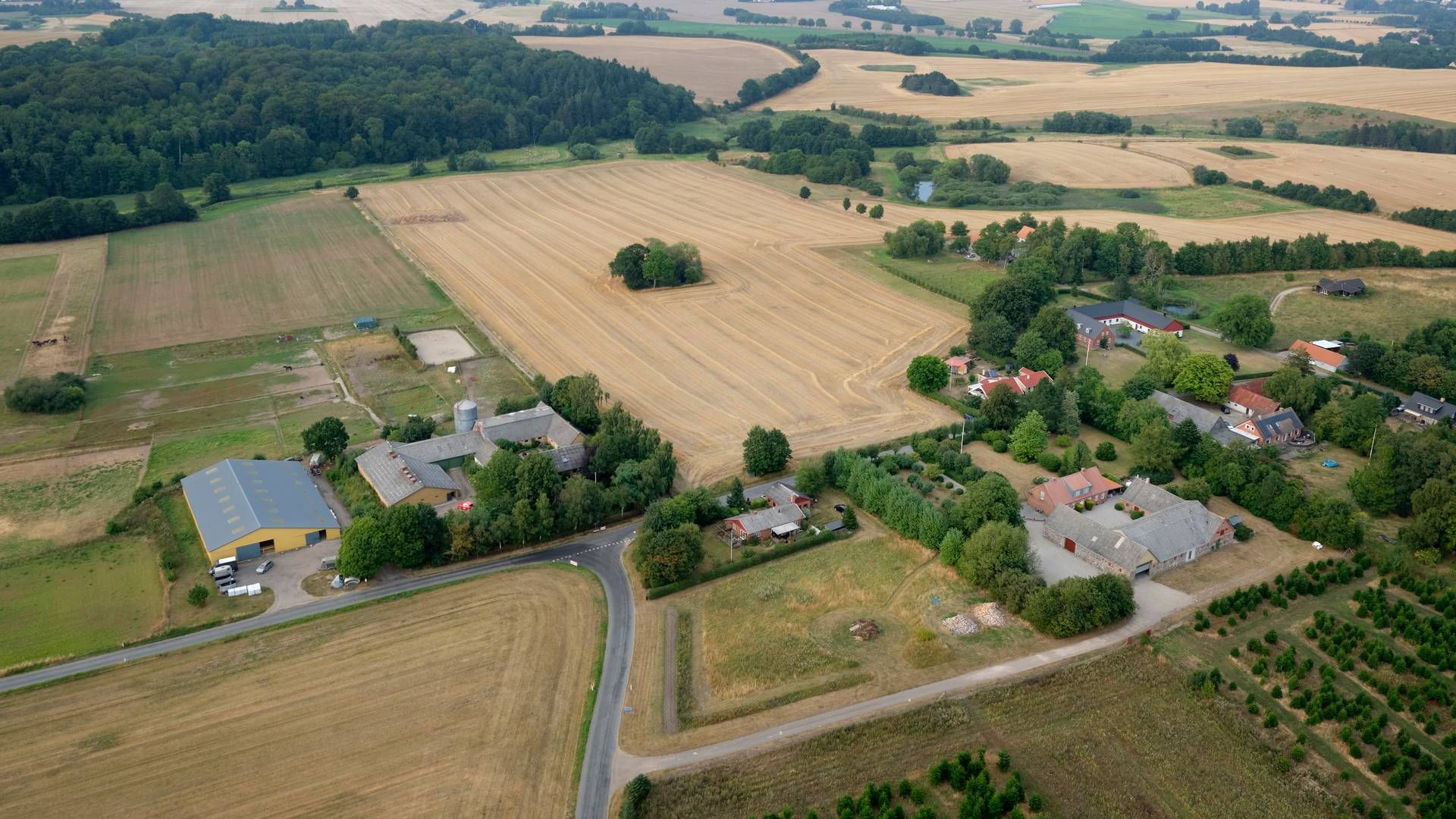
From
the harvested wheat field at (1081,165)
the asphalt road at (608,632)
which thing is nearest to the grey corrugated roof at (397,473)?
the asphalt road at (608,632)

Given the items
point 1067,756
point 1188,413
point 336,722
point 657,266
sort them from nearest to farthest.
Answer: point 1067,756
point 336,722
point 1188,413
point 657,266

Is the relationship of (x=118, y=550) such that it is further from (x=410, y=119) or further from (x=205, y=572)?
(x=410, y=119)

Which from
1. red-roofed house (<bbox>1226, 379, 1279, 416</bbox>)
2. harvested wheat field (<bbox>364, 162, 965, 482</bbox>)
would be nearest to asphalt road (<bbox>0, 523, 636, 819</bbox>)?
harvested wheat field (<bbox>364, 162, 965, 482</bbox>)

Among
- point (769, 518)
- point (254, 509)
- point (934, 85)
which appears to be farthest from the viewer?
point (934, 85)

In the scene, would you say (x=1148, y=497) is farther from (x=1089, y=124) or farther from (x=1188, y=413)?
(x=1089, y=124)

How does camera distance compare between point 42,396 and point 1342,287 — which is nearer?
point 42,396

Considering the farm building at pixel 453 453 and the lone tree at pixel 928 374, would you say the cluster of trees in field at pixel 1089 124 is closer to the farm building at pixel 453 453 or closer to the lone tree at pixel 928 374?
the lone tree at pixel 928 374

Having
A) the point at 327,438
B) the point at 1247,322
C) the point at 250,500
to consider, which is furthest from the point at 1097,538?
the point at 250,500

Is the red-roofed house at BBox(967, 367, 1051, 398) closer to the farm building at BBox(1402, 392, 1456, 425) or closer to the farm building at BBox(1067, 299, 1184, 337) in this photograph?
the farm building at BBox(1067, 299, 1184, 337)
